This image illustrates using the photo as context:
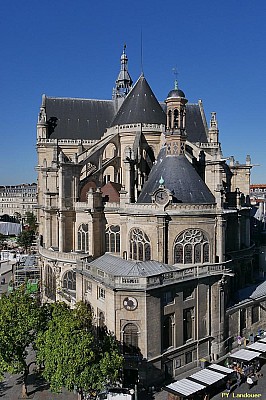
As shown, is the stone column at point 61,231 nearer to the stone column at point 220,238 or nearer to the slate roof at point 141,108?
the slate roof at point 141,108

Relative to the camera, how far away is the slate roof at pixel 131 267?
33.9m

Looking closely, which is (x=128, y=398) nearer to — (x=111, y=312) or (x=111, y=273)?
(x=111, y=312)

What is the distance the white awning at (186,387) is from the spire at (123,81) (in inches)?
2022

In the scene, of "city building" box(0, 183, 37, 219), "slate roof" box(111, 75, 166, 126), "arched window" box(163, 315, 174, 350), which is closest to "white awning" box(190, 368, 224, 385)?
"arched window" box(163, 315, 174, 350)

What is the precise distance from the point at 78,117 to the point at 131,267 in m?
35.9

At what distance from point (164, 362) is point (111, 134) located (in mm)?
31818

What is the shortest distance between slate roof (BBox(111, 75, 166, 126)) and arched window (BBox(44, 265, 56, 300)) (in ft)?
69.4

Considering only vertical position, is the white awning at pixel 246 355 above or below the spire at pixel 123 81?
below

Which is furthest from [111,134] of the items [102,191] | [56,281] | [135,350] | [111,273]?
[135,350]

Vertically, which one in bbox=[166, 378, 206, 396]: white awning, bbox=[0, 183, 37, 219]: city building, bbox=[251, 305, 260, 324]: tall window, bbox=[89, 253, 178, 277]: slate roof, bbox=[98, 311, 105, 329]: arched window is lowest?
bbox=[166, 378, 206, 396]: white awning

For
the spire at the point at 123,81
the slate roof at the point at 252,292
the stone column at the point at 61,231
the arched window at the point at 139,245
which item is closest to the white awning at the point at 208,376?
the arched window at the point at 139,245

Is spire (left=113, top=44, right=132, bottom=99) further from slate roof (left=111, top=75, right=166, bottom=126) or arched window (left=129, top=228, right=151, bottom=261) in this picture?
arched window (left=129, top=228, right=151, bottom=261)

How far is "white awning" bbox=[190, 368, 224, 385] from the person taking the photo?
100 feet

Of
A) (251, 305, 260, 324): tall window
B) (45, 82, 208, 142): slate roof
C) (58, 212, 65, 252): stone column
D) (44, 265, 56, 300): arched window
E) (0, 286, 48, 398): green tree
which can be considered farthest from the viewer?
(45, 82, 208, 142): slate roof
